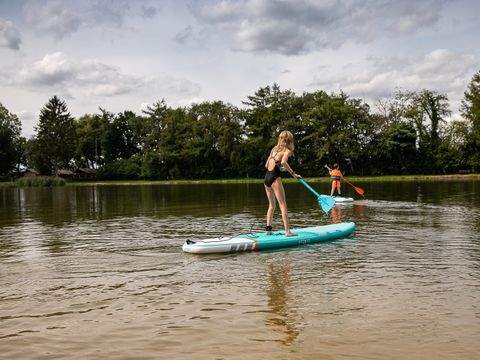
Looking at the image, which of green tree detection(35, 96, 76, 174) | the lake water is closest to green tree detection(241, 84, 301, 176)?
green tree detection(35, 96, 76, 174)

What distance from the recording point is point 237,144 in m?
73.4

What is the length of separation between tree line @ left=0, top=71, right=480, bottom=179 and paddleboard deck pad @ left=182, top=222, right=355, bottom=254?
5773 cm

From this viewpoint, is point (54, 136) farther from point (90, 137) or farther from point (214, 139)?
point (214, 139)

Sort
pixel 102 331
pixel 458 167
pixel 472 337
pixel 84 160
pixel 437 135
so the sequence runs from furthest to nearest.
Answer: pixel 84 160, pixel 437 135, pixel 458 167, pixel 102 331, pixel 472 337

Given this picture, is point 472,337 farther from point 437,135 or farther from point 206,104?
point 206,104

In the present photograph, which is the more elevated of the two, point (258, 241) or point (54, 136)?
point (54, 136)

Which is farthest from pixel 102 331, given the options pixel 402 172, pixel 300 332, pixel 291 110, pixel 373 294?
pixel 291 110

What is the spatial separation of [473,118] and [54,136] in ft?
240

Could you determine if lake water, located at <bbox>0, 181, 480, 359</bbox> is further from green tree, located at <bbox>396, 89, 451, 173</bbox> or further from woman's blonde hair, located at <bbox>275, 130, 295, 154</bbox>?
green tree, located at <bbox>396, 89, 451, 173</bbox>

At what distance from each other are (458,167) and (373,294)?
6548 centimetres

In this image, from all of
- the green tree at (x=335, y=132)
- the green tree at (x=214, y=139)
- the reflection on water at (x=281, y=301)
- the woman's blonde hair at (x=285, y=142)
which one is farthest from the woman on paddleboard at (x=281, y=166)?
the green tree at (x=214, y=139)

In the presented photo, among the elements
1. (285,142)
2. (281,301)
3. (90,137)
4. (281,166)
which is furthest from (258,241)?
(90,137)

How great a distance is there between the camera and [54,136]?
91.2 m

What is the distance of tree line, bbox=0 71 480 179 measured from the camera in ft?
219
